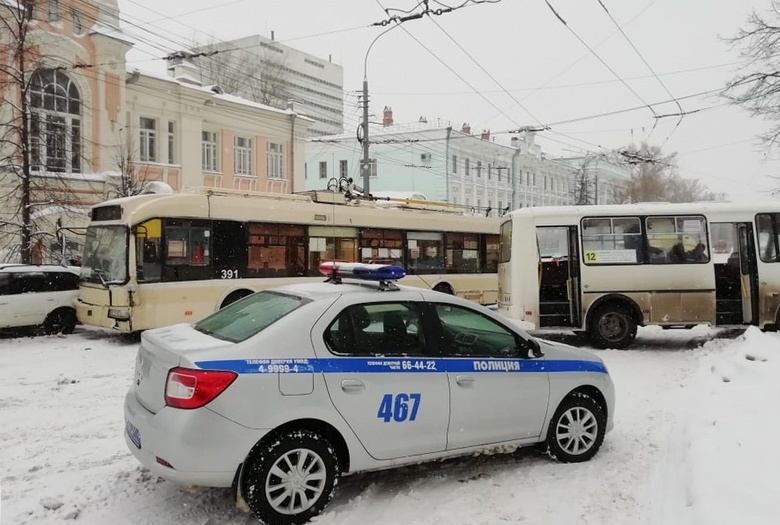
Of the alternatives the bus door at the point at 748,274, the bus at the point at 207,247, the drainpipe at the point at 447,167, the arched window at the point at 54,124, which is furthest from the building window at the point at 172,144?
the drainpipe at the point at 447,167

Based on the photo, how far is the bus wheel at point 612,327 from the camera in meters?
12.3

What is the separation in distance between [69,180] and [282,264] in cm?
1092

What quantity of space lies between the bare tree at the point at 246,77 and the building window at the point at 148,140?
19.9 m

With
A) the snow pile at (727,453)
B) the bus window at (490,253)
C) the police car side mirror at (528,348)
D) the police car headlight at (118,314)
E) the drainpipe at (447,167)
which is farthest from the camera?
the drainpipe at (447,167)

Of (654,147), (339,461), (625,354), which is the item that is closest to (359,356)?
(339,461)

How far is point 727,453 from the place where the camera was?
14.9ft

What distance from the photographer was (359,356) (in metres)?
4.55

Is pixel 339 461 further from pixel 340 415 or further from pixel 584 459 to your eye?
pixel 584 459

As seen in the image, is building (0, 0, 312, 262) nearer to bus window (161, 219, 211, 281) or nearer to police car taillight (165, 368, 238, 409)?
bus window (161, 219, 211, 281)

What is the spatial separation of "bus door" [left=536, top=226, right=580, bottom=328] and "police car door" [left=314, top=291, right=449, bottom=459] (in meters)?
8.21

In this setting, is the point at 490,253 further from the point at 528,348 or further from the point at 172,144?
the point at 172,144

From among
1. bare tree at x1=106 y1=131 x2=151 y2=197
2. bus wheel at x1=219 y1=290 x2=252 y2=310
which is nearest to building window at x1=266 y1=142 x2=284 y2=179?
bare tree at x1=106 y1=131 x2=151 y2=197

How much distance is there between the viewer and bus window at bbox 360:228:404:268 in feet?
53.2

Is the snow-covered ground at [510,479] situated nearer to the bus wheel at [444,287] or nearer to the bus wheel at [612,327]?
the bus wheel at [612,327]
